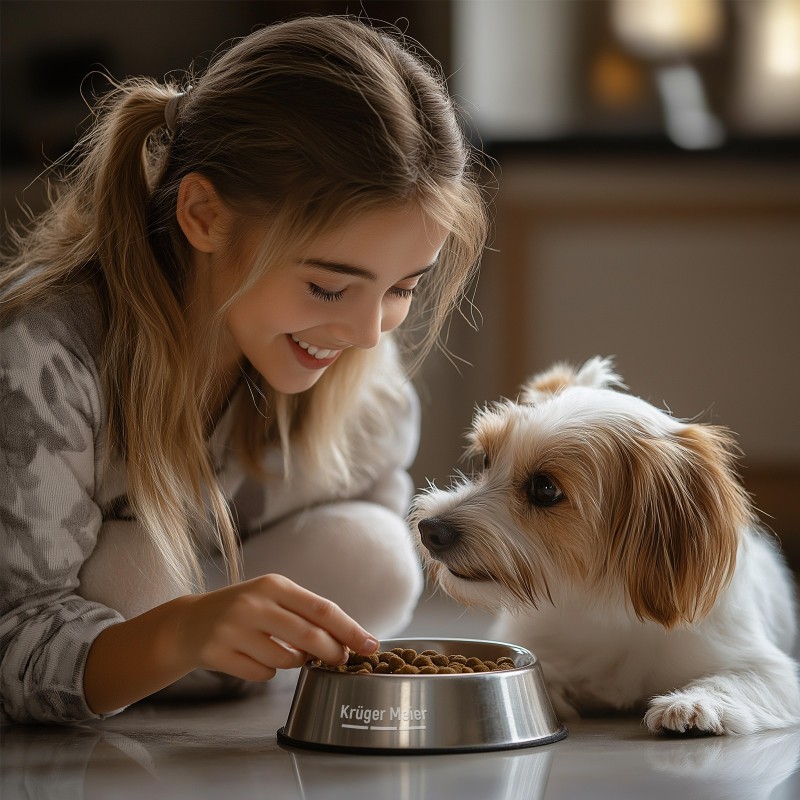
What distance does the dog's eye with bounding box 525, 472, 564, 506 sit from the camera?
5.44 ft

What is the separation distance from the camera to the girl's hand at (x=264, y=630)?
1.39 m

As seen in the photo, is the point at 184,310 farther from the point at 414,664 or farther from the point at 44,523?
the point at 414,664

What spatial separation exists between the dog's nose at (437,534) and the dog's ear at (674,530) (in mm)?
219

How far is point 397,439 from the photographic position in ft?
7.21

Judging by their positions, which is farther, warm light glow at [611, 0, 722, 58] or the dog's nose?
warm light glow at [611, 0, 722, 58]

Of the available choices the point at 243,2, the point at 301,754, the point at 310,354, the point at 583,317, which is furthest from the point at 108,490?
the point at 243,2

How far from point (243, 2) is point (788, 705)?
329 cm

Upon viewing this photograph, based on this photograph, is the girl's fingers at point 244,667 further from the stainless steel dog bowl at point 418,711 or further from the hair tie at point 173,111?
the hair tie at point 173,111

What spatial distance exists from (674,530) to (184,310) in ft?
2.60

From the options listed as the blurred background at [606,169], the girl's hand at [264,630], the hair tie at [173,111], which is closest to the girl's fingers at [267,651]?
the girl's hand at [264,630]

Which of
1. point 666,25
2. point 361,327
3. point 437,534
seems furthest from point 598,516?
point 666,25

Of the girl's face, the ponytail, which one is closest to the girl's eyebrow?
the girl's face

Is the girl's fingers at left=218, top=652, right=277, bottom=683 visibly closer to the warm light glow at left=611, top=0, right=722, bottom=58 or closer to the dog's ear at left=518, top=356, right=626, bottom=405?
the dog's ear at left=518, top=356, right=626, bottom=405

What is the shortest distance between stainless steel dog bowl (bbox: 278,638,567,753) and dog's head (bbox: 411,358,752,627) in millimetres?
199
